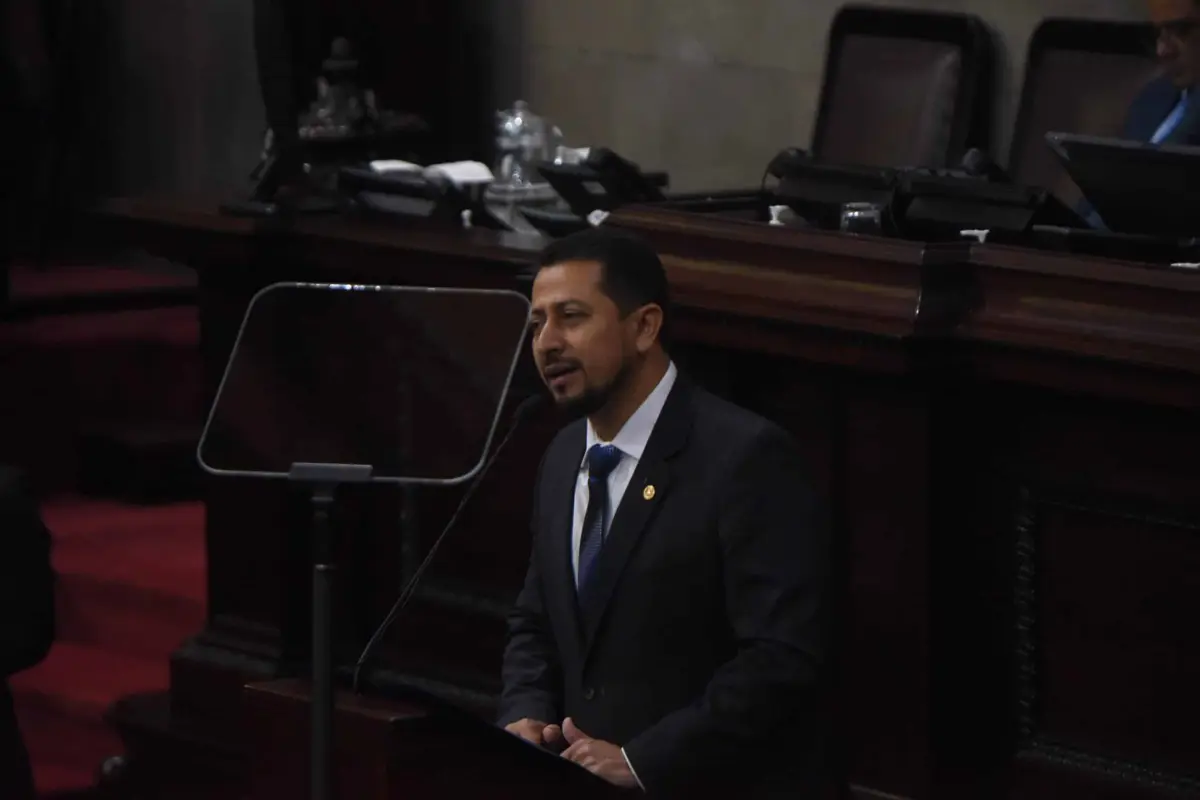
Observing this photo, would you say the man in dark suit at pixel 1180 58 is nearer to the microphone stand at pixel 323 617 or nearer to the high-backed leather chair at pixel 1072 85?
the high-backed leather chair at pixel 1072 85

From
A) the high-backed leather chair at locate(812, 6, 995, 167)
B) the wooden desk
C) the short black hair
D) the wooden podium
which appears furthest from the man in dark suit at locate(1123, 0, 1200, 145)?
the wooden podium

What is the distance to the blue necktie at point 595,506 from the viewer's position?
2.59 metres

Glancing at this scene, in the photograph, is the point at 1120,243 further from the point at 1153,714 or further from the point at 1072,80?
the point at 1072,80

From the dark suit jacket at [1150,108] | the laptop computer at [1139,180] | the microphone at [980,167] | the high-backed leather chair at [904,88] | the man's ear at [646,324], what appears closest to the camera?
the man's ear at [646,324]

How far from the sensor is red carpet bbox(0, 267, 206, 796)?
4711mm

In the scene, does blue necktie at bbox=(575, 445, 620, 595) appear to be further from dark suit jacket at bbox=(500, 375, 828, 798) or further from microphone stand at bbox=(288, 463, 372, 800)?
microphone stand at bbox=(288, 463, 372, 800)

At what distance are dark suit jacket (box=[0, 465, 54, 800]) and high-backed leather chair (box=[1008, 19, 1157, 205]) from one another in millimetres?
2560

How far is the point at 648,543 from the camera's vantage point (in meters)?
2.55

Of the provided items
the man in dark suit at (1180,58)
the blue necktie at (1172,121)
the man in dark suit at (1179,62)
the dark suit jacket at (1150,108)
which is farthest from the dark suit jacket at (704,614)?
the dark suit jacket at (1150,108)

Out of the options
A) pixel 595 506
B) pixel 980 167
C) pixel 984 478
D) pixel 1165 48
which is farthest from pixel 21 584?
pixel 1165 48

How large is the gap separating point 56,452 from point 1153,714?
3584mm

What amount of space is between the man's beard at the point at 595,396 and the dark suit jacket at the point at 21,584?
66 cm

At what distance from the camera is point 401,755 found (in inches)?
81.5

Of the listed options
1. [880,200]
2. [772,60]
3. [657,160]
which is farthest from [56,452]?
[880,200]
